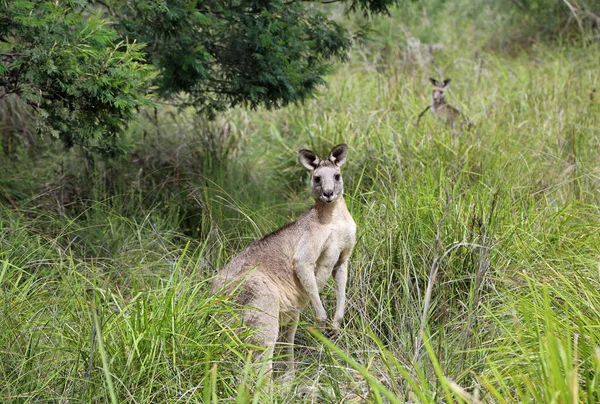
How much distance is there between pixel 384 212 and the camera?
218 inches

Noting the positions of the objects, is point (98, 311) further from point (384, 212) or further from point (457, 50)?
point (457, 50)

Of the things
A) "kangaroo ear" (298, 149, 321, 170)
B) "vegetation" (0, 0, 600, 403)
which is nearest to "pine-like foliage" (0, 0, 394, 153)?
"vegetation" (0, 0, 600, 403)

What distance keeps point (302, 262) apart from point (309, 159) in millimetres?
717

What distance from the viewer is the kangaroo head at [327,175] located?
15.5ft

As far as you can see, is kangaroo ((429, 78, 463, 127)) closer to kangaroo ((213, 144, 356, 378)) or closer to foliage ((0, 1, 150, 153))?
kangaroo ((213, 144, 356, 378))

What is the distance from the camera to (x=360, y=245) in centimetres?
522

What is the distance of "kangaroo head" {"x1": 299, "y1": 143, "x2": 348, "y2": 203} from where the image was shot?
186 inches

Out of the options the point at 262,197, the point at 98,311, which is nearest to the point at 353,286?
the point at 98,311

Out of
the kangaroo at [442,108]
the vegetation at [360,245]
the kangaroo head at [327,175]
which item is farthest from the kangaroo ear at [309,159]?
the kangaroo at [442,108]

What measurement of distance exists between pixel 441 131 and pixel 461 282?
2503 millimetres

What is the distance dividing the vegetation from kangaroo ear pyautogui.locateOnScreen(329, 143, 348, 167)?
56 cm

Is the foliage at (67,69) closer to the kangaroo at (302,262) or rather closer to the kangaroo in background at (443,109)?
the kangaroo at (302,262)

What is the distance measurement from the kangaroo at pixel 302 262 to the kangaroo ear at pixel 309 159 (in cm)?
9

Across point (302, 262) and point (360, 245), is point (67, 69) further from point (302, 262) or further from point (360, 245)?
point (360, 245)
